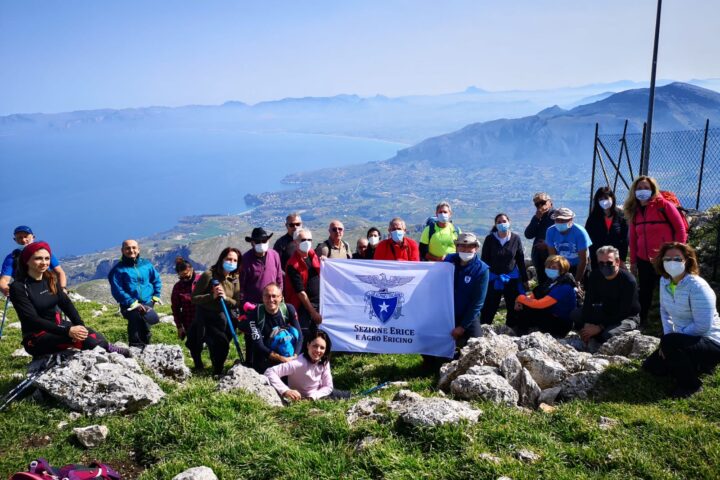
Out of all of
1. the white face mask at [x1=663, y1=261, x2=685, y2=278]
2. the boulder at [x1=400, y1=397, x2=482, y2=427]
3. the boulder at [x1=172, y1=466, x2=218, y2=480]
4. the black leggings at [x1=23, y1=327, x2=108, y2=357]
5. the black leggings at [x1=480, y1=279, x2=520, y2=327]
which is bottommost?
the black leggings at [x1=480, y1=279, x2=520, y2=327]

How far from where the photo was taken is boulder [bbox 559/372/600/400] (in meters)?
6.87

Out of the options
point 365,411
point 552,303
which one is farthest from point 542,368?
point 365,411

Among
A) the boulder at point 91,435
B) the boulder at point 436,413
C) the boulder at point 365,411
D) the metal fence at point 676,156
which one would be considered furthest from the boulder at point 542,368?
the metal fence at point 676,156

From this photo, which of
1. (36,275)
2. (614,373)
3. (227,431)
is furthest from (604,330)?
(36,275)

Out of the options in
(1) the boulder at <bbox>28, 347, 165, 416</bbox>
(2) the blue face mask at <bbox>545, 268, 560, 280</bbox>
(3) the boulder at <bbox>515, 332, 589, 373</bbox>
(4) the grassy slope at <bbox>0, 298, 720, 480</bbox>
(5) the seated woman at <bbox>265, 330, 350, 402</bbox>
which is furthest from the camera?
(2) the blue face mask at <bbox>545, 268, 560, 280</bbox>

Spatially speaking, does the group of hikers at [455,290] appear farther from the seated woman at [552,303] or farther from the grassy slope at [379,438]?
the grassy slope at [379,438]

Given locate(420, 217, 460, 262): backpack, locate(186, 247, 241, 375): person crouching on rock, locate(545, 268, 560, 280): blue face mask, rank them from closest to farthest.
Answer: locate(186, 247, 241, 375): person crouching on rock < locate(545, 268, 560, 280): blue face mask < locate(420, 217, 460, 262): backpack

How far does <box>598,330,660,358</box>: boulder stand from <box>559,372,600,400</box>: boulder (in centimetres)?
130

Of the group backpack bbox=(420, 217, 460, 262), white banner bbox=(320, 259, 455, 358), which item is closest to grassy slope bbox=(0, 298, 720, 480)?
white banner bbox=(320, 259, 455, 358)

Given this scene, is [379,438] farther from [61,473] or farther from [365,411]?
[61,473]

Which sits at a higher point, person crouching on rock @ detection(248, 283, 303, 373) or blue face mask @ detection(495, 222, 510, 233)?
blue face mask @ detection(495, 222, 510, 233)

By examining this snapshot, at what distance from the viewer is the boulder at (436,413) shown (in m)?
5.56

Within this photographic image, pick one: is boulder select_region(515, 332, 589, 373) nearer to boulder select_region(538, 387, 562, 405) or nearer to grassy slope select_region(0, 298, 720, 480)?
grassy slope select_region(0, 298, 720, 480)

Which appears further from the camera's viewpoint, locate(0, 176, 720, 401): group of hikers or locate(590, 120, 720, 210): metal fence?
locate(590, 120, 720, 210): metal fence
